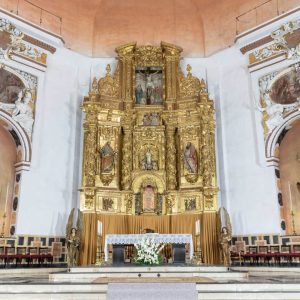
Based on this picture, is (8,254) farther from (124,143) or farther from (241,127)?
(241,127)

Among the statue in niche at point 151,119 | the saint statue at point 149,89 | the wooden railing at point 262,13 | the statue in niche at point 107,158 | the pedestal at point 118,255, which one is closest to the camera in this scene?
the pedestal at point 118,255

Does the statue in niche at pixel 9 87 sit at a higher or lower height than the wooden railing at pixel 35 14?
lower

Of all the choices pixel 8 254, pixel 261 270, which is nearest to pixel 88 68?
pixel 8 254

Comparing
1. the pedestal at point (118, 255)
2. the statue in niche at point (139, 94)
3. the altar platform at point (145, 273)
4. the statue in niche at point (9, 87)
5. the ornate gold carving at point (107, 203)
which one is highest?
the statue in niche at point (139, 94)

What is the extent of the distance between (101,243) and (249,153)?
672 cm

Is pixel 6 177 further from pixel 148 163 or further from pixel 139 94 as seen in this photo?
pixel 139 94

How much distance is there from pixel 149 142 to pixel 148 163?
99cm

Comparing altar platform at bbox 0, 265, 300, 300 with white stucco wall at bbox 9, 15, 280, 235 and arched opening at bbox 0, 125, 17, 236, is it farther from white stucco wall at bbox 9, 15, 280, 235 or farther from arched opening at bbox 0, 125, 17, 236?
arched opening at bbox 0, 125, 17, 236

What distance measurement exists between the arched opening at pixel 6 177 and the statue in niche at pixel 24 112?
81 centimetres

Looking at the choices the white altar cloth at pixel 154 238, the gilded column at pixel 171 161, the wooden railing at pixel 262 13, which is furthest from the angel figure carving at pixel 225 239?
the wooden railing at pixel 262 13

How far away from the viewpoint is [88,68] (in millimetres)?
17156

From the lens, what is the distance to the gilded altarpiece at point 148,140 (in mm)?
14922

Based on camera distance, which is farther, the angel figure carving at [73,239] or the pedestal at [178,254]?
the angel figure carving at [73,239]

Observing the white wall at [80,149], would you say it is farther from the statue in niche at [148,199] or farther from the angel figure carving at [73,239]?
the statue in niche at [148,199]
